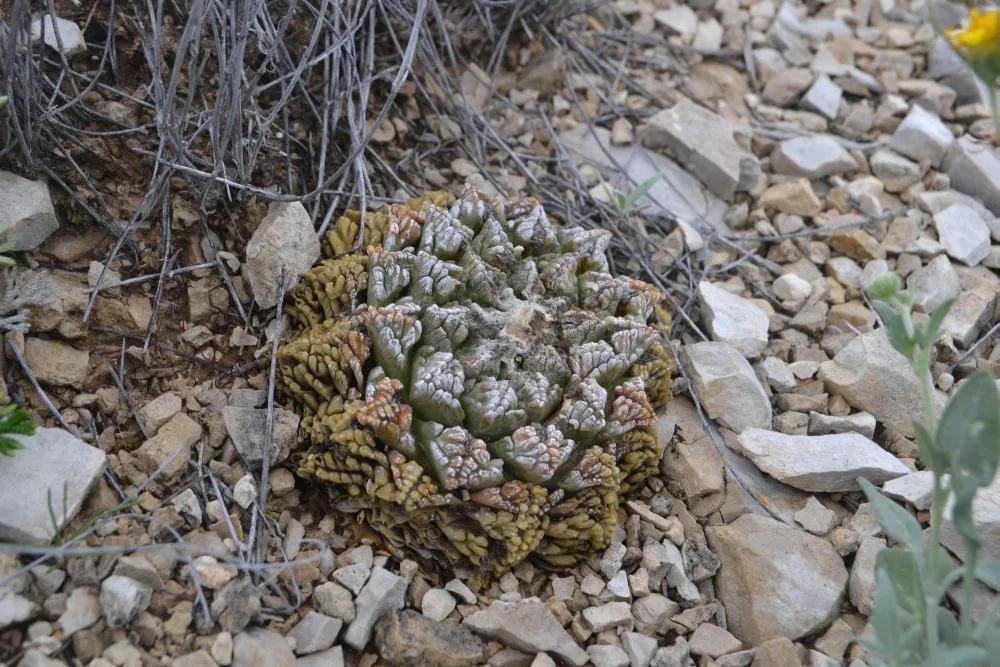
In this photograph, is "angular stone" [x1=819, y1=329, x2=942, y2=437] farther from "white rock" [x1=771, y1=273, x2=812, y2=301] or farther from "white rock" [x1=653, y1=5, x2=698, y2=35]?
"white rock" [x1=653, y1=5, x2=698, y2=35]

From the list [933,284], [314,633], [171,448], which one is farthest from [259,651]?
[933,284]

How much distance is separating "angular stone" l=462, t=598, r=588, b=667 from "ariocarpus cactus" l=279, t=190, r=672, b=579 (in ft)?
0.49

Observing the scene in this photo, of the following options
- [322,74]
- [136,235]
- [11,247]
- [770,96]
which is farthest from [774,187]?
[11,247]

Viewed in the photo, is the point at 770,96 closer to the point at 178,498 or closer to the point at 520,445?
the point at 520,445

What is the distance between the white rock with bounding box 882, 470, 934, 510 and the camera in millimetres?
2736

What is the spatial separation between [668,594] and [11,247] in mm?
2079

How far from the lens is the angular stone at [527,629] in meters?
2.41

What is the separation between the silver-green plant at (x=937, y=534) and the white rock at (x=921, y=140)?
239cm

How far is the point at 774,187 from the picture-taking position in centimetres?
405

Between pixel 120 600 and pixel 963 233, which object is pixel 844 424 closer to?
pixel 963 233

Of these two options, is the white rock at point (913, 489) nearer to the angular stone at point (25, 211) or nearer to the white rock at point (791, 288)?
the white rock at point (791, 288)

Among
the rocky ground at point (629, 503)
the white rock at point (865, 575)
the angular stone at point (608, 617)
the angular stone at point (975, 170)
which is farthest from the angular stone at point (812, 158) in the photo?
the angular stone at point (608, 617)

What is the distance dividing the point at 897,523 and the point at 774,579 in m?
0.59

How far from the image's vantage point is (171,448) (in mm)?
2557
